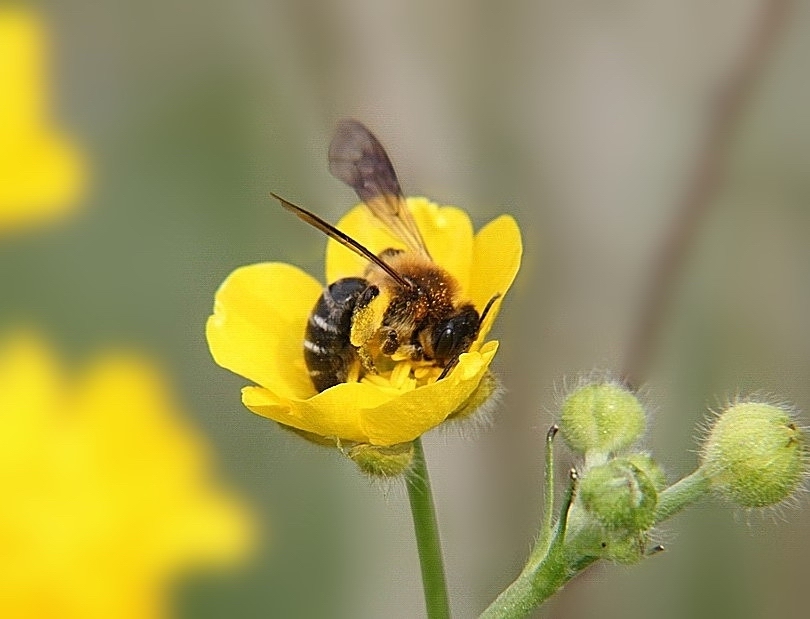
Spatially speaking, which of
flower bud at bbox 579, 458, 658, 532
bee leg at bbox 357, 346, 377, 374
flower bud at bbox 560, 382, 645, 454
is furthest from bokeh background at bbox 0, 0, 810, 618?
flower bud at bbox 579, 458, 658, 532

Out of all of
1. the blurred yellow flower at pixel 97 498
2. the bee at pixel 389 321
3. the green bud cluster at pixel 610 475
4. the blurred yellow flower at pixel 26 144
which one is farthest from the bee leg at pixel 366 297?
the blurred yellow flower at pixel 26 144

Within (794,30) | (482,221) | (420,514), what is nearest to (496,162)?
(482,221)

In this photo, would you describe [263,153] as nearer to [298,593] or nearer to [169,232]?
[169,232]

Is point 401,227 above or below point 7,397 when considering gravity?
above

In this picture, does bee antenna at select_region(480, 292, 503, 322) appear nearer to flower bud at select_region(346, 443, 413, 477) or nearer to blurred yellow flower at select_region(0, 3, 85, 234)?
flower bud at select_region(346, 443, 413, 477)

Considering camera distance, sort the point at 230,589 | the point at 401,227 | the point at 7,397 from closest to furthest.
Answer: the point at 401,227, the point at 7,397, the point at 230,589

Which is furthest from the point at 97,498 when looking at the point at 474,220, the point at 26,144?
the point at 474,220

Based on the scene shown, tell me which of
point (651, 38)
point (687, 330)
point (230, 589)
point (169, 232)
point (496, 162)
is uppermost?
point (651, 38)
